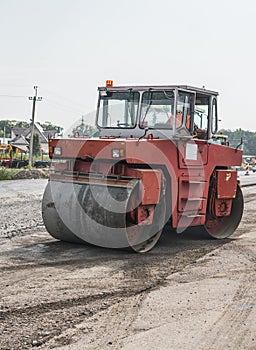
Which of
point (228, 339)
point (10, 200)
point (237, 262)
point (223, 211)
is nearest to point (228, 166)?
point (223, 211)

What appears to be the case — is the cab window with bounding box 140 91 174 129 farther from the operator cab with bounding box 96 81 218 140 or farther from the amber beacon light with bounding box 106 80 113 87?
the amber beacon light with bounding box 106 80 113 87

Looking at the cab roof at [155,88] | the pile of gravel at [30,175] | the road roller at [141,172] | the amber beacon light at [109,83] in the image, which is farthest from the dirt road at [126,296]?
the pile of gravel at [30,175]

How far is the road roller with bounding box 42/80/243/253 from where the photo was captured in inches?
306

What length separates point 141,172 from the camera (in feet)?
25.2

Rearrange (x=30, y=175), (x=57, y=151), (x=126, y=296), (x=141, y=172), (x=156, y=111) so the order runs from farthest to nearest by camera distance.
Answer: (x=30, y=175) < (x=156, y=111) < (x=57, y=151) < (x=141, y=172) < (x=126, y=296)

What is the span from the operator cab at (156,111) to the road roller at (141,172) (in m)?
0.02

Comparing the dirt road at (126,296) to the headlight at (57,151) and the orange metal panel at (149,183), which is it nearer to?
the orange metal panel at (149,183)

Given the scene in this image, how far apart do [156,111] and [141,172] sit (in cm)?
153

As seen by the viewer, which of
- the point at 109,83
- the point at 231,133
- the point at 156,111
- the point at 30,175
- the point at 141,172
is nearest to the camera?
the point at 141,172

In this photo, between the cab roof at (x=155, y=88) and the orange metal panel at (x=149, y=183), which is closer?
the orange metal panel at (x=149, y=183)

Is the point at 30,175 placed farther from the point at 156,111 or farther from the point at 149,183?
the point at 149,183

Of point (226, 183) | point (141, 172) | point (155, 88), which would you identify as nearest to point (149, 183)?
point (141, 172)

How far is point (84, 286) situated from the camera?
6152 mm

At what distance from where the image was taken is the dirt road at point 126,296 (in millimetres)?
4559
